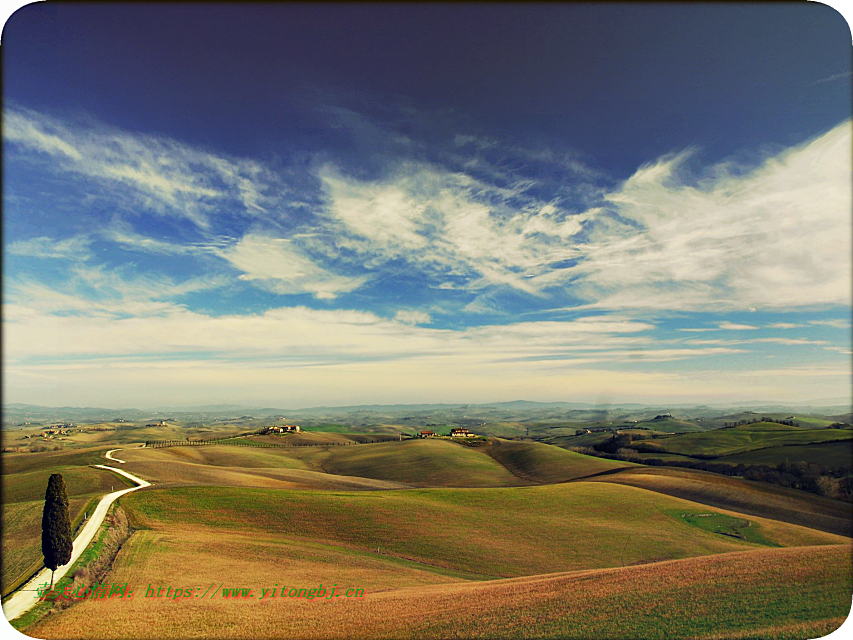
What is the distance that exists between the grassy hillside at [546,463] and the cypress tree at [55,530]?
7608cm

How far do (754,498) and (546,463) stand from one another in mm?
45694

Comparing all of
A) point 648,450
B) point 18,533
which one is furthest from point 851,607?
point 648,450

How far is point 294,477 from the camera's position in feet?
238

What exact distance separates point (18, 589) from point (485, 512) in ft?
134

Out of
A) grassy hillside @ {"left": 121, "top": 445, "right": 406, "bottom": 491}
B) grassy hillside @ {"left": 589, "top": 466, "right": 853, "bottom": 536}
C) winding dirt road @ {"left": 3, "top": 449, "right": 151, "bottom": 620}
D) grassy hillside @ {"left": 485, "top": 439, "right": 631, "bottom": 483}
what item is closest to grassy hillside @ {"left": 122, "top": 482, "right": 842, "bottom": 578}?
winding dirt road @ {"left": 3, "top": 449, "right": 151, "bottom": 620}

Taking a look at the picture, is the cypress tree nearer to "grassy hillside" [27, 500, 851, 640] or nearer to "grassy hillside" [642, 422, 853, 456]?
"grassy hillside" [27, 500, 851, 640]

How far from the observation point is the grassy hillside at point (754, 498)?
49938mm

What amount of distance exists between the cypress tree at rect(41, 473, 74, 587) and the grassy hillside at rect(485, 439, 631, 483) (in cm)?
7608

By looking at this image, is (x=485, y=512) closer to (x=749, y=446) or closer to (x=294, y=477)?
(x=294, y=477)

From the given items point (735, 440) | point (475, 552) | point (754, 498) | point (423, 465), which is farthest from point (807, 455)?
point (475, 552)

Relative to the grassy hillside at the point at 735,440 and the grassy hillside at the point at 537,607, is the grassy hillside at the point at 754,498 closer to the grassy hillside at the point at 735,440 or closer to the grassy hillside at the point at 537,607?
the grassy hillside at the point at 537,607

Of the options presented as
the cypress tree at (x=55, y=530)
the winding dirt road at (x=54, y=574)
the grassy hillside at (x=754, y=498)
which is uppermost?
the cypress tree at (x=55, y=530)

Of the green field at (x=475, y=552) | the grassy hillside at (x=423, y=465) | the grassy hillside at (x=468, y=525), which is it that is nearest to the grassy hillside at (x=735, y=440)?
the green field at (x=475, y=552)

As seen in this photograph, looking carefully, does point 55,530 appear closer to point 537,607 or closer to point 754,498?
point 537,607
